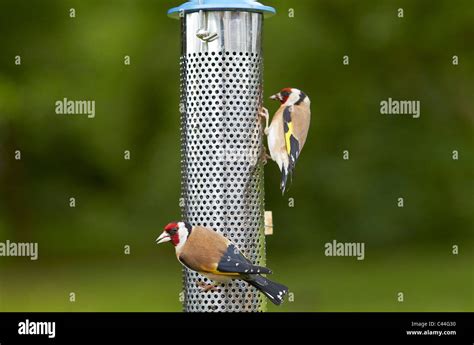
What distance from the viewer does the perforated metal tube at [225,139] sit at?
7.01 meters

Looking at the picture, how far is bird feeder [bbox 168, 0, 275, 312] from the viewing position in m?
7.01

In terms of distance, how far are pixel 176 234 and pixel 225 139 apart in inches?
24.7

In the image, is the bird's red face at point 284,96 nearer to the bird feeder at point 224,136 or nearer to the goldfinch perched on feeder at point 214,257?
the bird feeder at point 224,136

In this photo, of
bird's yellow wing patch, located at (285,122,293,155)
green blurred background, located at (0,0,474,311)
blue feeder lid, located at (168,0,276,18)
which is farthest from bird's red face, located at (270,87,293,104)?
green blurred background, located at (0,0,474,311)

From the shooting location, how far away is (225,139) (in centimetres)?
704

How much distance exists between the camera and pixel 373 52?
66.7 feet

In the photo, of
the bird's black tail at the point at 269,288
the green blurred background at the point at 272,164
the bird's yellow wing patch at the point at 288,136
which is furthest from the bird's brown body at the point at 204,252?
the green blurred background at the point at 272,164

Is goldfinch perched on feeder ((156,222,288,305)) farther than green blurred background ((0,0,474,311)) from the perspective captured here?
No

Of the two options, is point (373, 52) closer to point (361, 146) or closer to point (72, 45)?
point (361, 146)

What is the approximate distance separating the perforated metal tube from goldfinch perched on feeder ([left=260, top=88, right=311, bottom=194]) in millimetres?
214

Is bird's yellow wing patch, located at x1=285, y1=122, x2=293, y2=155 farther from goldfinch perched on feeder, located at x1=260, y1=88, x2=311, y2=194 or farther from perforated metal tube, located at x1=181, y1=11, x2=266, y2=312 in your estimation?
perforated metal tube, located at x1=181, y1=11, x2=266, y2=312

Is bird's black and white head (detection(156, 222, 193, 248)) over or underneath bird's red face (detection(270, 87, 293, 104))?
underneath

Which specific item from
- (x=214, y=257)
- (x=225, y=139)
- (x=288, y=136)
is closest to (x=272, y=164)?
(x=288, y=136)

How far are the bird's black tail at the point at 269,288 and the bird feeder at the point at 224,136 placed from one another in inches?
10.3
